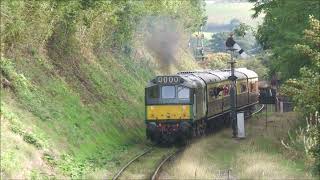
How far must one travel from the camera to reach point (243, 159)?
21984 mm

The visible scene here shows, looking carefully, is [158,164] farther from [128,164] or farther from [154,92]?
[154,92]

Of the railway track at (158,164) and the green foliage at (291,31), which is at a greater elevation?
the green foliage at (291,31)

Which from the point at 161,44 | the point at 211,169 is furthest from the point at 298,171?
the point at 161,44

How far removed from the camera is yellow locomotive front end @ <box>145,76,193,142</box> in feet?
89.1

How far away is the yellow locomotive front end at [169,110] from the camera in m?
27.2

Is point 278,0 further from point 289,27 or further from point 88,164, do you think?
point 88,164

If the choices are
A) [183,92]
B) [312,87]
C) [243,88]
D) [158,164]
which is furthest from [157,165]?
[243,88]

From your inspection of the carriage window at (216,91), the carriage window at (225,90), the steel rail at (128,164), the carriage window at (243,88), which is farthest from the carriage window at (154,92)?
the carriage window at (243,88)

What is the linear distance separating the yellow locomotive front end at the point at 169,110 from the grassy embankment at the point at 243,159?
1.15 m

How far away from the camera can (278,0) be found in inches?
1200

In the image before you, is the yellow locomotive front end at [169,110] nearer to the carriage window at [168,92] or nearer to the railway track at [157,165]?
the carriage window at [168,92]

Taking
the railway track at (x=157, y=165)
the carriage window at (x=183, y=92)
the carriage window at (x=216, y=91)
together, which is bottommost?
the railway track at (x=157, y=165)

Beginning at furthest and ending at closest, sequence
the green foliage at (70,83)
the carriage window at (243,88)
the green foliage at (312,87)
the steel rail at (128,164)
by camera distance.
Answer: the carriage window at (243,88) → the green foliage at (70,83) → the steel rail at (128,164) → the green foliage at (312,87)

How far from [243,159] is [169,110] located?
615cm
